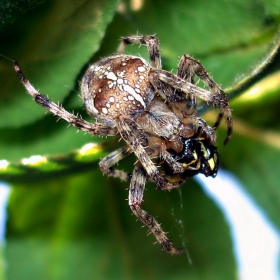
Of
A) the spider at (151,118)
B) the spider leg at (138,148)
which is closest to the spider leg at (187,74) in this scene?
the spider at (151,118)

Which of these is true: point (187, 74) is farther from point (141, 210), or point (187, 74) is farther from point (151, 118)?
point (141, 210)

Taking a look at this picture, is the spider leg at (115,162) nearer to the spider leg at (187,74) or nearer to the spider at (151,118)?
the spider at (151,118)

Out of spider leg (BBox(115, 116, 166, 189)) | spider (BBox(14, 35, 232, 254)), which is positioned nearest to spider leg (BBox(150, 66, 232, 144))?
spider (BBox(14, 35, 232, 254))

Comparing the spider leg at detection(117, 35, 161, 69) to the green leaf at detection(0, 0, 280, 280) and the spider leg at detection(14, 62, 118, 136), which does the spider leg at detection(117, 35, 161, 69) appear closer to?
the green leaf at detection(0, 0, 280, 280)

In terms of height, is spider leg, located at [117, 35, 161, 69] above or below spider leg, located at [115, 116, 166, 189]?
above

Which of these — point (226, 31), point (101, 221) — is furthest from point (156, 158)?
point (226, 31)

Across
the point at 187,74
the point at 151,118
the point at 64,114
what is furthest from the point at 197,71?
the point at 64,114

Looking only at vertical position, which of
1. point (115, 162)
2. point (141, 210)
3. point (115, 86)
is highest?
point (115, 86)
